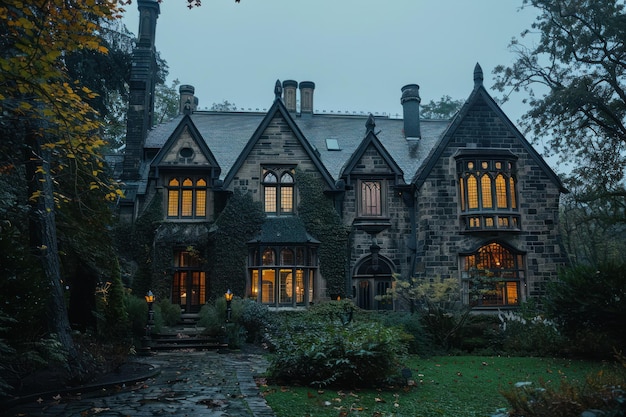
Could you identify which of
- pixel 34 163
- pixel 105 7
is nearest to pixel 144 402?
pixel 34 163

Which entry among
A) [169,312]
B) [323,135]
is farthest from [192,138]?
[169,312]

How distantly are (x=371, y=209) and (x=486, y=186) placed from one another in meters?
5.18

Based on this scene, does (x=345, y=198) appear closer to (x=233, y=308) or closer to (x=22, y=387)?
(x=233, y=308)

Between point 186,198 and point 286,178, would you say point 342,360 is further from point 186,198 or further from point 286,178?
point 186,198

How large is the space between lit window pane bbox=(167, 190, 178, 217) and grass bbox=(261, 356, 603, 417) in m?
13.3

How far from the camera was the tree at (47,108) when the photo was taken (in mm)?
7441

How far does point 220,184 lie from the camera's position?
21.6m

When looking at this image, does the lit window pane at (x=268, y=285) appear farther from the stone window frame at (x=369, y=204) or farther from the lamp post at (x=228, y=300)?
the stone window frame at (x=369, y=204)

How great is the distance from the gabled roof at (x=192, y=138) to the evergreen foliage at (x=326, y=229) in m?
4.00

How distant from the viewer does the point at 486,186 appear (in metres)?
21.8

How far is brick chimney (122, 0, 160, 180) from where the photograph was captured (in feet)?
77.5

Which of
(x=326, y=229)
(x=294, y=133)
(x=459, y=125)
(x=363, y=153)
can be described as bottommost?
(x=326, y=229)

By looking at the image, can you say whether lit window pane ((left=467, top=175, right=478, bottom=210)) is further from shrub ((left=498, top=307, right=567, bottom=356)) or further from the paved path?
the paved path

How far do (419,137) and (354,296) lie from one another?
10183mm
